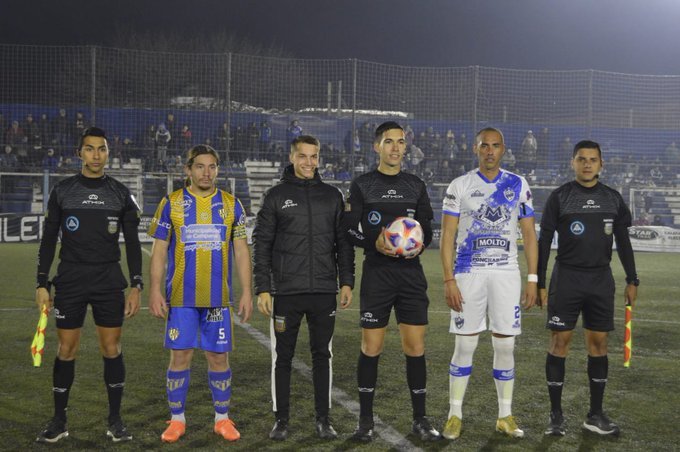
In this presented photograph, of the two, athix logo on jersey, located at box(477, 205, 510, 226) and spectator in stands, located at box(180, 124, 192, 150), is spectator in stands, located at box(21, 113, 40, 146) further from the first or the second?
athix logo on jersey, located at box(477, 205, 510, 226)

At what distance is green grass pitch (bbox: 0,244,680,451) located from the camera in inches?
209

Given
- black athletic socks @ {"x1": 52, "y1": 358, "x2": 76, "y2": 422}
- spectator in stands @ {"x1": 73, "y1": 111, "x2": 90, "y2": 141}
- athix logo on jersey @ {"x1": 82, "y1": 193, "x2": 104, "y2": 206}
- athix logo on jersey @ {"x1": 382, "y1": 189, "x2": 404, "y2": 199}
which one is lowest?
black athletic socks @ {"x1": 52, "y1": 358, "x2": 76, "y2": 422}

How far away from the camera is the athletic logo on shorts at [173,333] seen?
532 centimetres

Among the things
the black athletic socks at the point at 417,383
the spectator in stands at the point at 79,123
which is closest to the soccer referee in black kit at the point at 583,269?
the black athletic socks at the point at 417,383

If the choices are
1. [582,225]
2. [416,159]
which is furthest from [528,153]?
[582,225]

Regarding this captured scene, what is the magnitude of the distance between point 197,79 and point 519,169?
985 cm

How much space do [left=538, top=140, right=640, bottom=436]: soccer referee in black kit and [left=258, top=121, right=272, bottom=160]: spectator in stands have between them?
59.3 ft

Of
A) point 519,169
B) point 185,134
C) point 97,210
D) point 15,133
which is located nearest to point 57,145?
point 15,133

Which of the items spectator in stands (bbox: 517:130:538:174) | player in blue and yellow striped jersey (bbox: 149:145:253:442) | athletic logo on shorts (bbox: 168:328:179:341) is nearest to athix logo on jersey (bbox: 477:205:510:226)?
player in blue and yellow striped jersey (bbox: 149:145:253:442)

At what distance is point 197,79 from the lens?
78.9 ft

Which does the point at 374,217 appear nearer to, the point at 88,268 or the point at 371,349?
the point at 371,349

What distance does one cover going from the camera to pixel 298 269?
211 inches

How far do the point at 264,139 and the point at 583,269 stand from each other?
1912cm

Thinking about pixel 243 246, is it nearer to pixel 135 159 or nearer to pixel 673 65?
pixel 135 159
